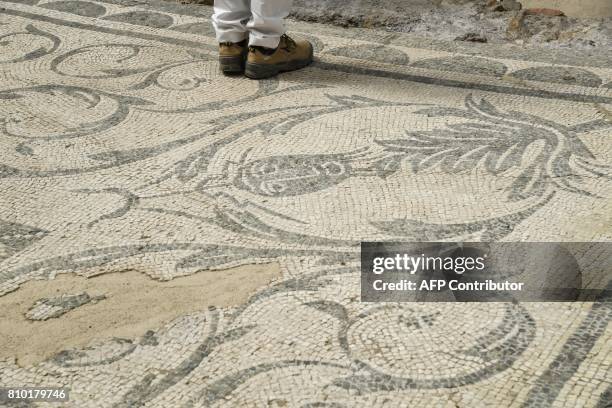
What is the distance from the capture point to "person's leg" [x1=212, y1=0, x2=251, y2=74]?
8.64 feet

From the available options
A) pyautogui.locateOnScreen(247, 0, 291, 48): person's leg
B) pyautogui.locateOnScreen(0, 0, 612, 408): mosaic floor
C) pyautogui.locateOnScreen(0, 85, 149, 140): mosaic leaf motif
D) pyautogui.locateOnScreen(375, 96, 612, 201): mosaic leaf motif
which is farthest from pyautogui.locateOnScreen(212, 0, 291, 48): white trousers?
pyautogui.locateOnScreen(375, 96, 612, 201): mosaic leaf motif

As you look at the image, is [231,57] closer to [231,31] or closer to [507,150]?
[231,31]

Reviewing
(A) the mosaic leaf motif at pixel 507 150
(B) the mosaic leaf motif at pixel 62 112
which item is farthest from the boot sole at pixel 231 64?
(A) the mosaic leaf motif at pixel 507 150

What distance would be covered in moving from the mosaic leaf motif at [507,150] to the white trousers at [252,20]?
0.58 meters

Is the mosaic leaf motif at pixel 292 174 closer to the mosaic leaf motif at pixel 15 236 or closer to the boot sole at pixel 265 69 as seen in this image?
the mosaic leaf motif at pixel 15 236

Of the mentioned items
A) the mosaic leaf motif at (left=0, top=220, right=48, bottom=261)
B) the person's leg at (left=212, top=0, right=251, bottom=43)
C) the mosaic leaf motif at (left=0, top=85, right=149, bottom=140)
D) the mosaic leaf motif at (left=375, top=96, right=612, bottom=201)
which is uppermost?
the person's leg at (left=212, top=0, right=251, bottom=43)

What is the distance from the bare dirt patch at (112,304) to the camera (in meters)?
1.42

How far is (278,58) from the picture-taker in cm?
263

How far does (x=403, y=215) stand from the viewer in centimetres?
178

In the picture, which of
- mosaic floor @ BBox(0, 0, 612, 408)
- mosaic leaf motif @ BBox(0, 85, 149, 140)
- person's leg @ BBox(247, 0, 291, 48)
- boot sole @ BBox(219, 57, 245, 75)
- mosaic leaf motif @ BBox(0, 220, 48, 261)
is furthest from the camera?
boot sole @ BBox(219, 57, 245, 75)

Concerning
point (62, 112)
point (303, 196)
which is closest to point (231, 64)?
point (62, 112)

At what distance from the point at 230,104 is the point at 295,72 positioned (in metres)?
0.34

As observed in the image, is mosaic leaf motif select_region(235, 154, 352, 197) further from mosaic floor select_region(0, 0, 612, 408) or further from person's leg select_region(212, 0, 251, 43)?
person's leg select_region(212, 0, 251, 43)

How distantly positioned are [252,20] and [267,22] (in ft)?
0.20
